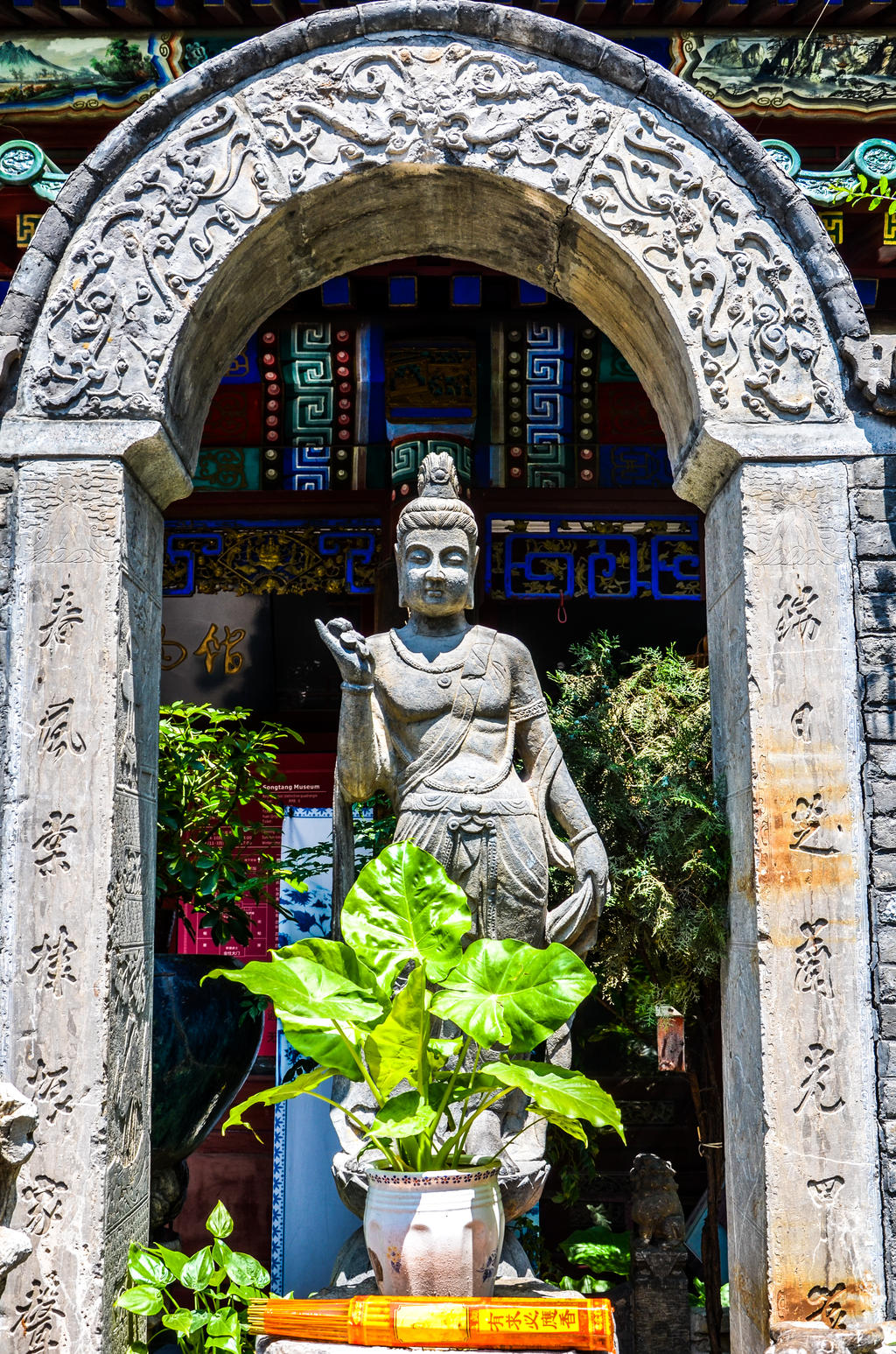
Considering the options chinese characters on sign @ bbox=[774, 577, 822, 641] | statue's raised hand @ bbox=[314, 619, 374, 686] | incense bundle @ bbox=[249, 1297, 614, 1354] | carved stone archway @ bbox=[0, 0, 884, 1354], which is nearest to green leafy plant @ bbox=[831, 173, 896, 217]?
carved stone archway @ bbox=[0, 0, 884, 1354]

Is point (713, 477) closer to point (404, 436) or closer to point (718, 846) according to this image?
point (718, 846)

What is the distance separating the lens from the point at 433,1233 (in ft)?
11.8

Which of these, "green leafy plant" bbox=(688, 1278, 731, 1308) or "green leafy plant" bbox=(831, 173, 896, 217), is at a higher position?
"green leafy plant" bbox=(831, 173, 896, 217)

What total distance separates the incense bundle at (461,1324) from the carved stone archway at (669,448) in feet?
2.73

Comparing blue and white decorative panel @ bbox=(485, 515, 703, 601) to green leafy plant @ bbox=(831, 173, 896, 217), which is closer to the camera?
green leafy plant @ bbox=(831, 173, 896, 217)

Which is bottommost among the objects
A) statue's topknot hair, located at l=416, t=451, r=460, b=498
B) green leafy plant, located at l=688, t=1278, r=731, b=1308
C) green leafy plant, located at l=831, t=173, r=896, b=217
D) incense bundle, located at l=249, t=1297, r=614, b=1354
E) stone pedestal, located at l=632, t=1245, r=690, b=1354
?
green leafy plant, located at l=688, t=1278, r=731, b=1308

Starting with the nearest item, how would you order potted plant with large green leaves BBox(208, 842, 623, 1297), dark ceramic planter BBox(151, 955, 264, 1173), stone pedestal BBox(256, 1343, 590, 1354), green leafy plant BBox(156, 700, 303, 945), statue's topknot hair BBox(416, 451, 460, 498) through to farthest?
stone pedestal BBox(256, 1343, 590, 1354), potted plant with large green leaves BBox(208, 842, 623, 1297), statue's topknot hair BBox(416, 451, 460, 498), dark ceramic planter BBox(151, 955, 264, 1173), green leafy plant BBox(156, 700, 303, 945)

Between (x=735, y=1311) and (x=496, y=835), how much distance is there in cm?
186

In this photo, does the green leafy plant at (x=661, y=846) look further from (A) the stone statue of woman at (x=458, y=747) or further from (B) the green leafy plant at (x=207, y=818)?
(B) the green leafy plant at (x=207, y=818)

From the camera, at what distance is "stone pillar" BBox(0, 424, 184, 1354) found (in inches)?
161

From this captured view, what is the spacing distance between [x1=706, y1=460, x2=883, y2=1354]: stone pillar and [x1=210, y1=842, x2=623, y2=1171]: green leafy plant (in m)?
0.80

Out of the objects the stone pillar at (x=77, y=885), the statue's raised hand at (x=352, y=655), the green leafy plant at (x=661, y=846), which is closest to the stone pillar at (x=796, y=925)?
the green leafy plant at (x=661, y=846)

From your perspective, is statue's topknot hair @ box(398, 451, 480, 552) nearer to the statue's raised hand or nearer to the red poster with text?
the statue's raised hand

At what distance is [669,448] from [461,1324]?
3.22 meters
